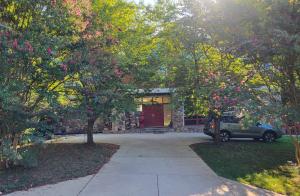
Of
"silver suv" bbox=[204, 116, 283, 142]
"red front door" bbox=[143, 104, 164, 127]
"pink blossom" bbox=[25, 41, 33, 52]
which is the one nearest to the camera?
"pink blossom" bbox=[25, 41, 33, 52]

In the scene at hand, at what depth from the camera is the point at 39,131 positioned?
8.31 m

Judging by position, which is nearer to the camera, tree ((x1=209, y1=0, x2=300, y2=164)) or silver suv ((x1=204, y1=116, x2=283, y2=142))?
tree ((x1=209, y1=0, x2=300, y2=164))

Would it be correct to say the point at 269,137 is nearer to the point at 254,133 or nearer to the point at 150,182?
the point at 254,133

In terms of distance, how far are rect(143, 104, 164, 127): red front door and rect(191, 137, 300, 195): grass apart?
35.4 ft

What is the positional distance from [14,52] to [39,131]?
7.23 ft

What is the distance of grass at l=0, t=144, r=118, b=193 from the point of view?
24.9 ft

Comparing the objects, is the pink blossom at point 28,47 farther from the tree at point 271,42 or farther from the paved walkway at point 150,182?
the tree at point 271,42

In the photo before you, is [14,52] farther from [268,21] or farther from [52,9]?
[268,21]

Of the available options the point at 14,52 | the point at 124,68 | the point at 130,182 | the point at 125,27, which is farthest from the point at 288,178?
the point at 125,27

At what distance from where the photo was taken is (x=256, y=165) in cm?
1089

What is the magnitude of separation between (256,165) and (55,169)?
22.5ft

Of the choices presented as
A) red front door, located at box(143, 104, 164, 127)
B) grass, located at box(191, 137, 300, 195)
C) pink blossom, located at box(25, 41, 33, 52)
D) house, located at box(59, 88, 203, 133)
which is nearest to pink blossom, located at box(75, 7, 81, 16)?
pink blossom, located at box(25, 41, 33, 52)

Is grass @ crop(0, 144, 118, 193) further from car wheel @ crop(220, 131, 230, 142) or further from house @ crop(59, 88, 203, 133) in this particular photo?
house @ crop(59, 88, 203, 133)

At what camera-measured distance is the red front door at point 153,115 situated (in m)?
25.7
